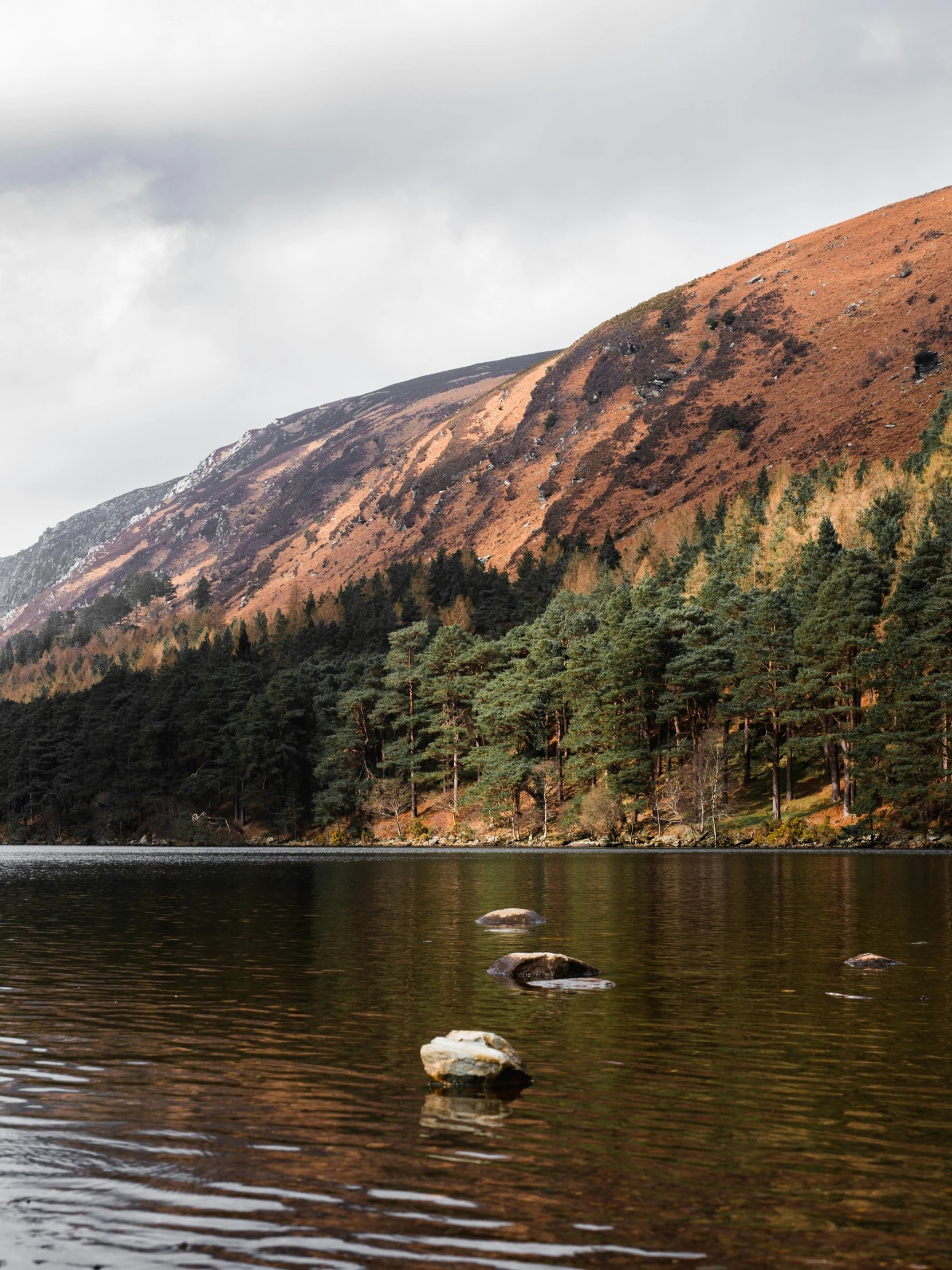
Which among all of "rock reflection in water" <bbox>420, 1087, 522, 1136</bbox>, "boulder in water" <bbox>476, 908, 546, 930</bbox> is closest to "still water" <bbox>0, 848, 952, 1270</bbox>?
"rock reflection in water" <bbox>420, 1087, 522, 1136</bbox>

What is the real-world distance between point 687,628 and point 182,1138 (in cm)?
9900

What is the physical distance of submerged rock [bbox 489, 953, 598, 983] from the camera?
80.4ft

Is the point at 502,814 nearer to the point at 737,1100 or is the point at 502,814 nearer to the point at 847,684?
the point at 847,684

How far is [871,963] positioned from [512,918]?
12335mm

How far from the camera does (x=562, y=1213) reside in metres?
10.1

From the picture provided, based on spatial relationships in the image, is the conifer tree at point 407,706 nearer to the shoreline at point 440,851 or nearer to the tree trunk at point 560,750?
the shoreline at point 440,851

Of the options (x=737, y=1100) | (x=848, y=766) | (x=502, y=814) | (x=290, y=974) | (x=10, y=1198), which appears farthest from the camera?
(x=502, y=814)

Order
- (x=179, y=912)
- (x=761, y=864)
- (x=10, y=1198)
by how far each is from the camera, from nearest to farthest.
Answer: (x=10, y=1198)
(x=179, y=912)
(x=761, y=864)

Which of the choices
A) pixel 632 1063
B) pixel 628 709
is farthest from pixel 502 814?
pixel 632 1063

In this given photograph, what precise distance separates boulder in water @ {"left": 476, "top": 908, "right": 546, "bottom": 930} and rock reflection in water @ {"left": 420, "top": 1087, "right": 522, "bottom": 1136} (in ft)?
66.2

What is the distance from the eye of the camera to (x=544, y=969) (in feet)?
80.4

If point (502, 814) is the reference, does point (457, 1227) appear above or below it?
above

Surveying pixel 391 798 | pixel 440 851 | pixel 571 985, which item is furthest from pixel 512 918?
pixel 391 798

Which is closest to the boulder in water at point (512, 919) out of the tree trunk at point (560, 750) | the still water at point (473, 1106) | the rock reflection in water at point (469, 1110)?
the still water at point (473, 1106)
